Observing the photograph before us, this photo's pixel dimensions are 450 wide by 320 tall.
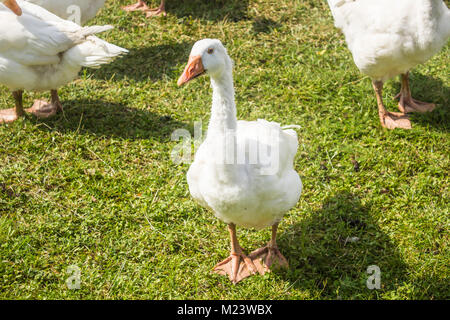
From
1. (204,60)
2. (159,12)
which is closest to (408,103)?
(204,60)

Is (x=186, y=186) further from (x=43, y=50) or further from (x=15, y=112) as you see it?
(x=15, y=112)

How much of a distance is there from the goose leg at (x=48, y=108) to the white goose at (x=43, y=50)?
0.34 metres

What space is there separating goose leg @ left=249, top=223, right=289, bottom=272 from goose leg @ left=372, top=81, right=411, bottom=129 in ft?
7.62

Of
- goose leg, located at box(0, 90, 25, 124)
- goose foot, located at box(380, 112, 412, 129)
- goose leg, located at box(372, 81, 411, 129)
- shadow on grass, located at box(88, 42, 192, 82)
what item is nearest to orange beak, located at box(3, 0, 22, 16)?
goose leg, located at box(0, 90, 25, 124)

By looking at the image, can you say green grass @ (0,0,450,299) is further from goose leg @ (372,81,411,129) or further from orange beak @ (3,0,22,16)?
orange beak @ (3,0,22,16)

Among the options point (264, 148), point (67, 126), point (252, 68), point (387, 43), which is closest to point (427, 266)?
point (264, 148)

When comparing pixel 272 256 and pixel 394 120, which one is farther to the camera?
pixel 394 120

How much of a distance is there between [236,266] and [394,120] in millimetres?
2827

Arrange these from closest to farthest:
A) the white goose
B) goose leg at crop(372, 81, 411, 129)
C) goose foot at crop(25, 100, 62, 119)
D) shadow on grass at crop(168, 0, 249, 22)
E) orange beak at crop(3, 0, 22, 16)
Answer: orange beak at crop(3, 0, 22, 16)
the white goose
goose leg at crop(372, 81, 411, 129)
goose foot at crop(25, 100, 62, 119)
shadow on grass at crop(168, 0, 249, 22)

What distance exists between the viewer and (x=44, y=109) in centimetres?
569

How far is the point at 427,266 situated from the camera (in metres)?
4.03

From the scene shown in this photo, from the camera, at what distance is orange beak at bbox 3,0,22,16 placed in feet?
16.0

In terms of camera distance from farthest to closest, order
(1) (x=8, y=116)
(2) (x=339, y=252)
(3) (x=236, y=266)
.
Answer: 1. (1) (x=8, y=116)
2. (2) (x=339, y=252)
3. (3) (x=236, y=266)

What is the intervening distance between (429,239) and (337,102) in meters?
2.25
